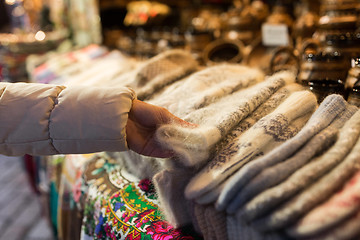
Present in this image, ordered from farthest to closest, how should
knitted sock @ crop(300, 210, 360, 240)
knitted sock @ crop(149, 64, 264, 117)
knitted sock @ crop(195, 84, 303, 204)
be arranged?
knitted sock @ crop(149, 64, 264, 117), knitted sock @ crop(195, 84, 303, 204), knitted sock @ crop(300, 210, 360, 240)

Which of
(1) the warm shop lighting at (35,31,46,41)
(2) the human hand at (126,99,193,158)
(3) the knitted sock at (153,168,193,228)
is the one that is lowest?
(1) the warm shop lighting at (35,31,46,41)

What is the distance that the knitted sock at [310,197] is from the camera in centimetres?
35

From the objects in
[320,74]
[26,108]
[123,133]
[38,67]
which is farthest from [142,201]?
[38,67]

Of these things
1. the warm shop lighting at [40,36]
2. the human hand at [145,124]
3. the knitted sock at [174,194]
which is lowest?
Result: the warm shop lighting at [40,36]

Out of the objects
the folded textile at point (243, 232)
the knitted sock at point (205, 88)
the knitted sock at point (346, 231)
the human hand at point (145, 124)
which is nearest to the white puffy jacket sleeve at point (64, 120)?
the human hand at point (145, 124)

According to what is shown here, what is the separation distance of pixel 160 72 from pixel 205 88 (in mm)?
208

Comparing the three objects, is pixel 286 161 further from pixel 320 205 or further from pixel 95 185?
pixel 95 185

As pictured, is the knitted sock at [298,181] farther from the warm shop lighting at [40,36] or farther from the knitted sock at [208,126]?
the warm shop lighting at [40,36]

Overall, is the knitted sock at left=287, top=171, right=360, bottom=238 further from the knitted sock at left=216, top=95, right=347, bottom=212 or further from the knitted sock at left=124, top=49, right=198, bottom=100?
the knitted sock at left=124, top=49, right=198, bottom=100

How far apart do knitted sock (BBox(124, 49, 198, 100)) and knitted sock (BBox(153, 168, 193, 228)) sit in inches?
14.4

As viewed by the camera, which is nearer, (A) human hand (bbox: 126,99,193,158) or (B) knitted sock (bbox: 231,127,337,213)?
(B) knitted sock (bbox: 231,127,337,213)

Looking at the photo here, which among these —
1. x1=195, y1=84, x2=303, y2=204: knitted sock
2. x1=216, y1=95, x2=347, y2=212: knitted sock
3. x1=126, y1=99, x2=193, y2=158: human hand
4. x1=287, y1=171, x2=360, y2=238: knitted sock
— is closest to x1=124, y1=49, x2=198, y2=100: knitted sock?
x1=126, y1=99, x2=193, y2=158: human hand

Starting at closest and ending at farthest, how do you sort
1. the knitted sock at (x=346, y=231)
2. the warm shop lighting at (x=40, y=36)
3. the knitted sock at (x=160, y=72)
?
the knitted sock at (x=346, y=231), the knitted sock at (x=160, y=72), the warm shop lighting at (x=40, y=36)

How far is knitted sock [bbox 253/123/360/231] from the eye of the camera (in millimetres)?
351
